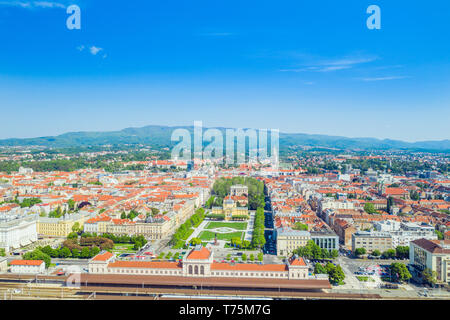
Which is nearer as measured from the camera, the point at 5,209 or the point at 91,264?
the point at 91,264

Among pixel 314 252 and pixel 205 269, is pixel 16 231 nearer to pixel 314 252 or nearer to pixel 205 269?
pixel 205 269

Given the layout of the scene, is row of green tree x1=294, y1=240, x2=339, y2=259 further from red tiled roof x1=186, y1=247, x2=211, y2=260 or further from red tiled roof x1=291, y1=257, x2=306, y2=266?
red tiled roof x1=186, y1=247, x2=211, y2=260

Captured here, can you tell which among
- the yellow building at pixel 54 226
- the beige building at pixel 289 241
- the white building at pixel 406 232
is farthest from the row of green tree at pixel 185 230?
the white building at pixel 406 232

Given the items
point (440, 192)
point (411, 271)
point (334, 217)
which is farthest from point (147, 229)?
point (440, 192)

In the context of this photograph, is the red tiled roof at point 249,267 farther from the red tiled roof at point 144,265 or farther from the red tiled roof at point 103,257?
the red tiled roof at point 103,257

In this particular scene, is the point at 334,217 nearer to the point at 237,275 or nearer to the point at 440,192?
the point at 237,275
